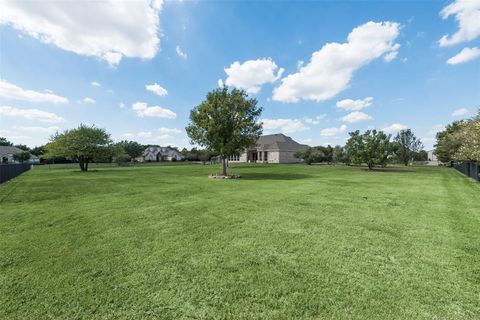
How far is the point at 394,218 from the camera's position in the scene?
592 centimetres

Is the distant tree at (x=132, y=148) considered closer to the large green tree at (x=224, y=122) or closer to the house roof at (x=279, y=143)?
the house roof at (x=279, y=143)

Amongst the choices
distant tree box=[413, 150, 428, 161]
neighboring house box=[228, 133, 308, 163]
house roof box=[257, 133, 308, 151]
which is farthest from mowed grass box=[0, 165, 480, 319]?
distant tree box=[413, 150, 428, 161]

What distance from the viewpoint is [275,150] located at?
48031 mm

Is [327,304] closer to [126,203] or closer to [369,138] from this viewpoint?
[126,203]

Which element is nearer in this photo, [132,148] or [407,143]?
[407,143]

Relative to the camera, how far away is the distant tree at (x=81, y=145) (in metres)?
24.7

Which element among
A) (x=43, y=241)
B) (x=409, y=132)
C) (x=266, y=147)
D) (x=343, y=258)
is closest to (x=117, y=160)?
(x=266, y=147)

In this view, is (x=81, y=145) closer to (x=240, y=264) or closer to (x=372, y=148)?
(x=240, y=264)

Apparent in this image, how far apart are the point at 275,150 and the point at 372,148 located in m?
22.8

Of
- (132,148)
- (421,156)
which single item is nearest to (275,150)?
(421,156)

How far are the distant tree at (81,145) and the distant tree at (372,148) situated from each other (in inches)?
1113

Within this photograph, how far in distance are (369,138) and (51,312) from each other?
29948mm

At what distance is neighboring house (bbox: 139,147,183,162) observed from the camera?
72000 mm

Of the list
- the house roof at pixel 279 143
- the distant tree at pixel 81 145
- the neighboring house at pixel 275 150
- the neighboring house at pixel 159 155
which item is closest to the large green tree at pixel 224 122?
the distant tree at pixel 81 145
